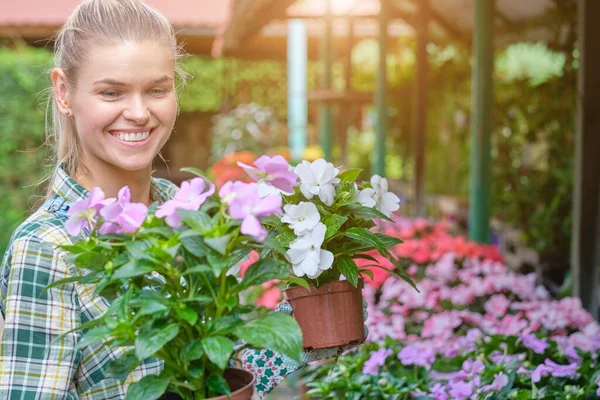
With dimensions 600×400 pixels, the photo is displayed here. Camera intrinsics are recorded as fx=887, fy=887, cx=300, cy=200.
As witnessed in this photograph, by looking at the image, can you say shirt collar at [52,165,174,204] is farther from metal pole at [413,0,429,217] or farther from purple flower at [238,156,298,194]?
metal pole at [413,0,429,217]

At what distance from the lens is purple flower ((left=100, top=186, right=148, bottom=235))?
1066 millimetres

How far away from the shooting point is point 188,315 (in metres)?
Result: 1.04

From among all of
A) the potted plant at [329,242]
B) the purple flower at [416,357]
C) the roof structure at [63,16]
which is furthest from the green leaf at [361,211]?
the roof structure at [63,16]

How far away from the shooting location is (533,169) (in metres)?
5.67

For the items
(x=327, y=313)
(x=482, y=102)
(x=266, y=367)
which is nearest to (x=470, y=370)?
(x=266, y=367)

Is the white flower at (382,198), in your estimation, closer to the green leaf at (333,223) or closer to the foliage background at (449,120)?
the green leaf at (333,223)

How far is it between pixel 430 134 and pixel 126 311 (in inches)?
294

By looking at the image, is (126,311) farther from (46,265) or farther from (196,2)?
(196,2)

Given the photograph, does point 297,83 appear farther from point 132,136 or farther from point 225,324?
point 225,324

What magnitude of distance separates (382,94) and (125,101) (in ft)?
15.6

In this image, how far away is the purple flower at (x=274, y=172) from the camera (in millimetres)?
1180

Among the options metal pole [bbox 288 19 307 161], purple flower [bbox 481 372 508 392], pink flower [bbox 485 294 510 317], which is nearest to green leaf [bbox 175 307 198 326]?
purple flower [bbox 481 372 508 392]

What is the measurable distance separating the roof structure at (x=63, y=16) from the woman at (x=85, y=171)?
29.6ft

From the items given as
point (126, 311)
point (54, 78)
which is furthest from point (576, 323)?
point (126, 311)
